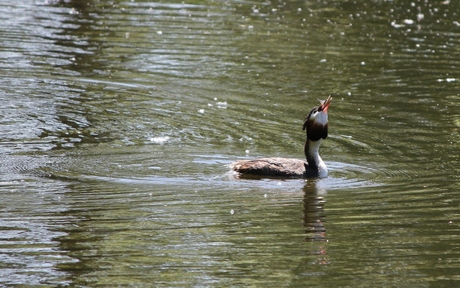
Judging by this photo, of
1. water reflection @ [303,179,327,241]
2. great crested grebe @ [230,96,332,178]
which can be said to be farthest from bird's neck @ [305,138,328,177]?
water reflection @ [303,179,327,241]

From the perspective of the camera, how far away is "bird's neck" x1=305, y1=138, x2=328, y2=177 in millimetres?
11935

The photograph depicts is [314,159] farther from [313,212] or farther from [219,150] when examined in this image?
[313,212]

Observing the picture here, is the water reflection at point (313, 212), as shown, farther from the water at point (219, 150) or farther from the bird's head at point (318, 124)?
the bird's head at point (318, 124)

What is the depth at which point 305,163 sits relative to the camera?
480 inches

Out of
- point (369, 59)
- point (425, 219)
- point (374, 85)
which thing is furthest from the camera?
point (369, 59)

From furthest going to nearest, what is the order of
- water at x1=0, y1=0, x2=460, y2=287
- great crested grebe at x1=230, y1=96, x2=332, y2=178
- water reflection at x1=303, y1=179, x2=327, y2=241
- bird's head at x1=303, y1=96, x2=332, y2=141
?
bird's head at x1=303, y1=96, x2=332, y2=141
great crested grebe at x1=230, y1=96, x2=332, y2=178
water reflection at x1=303, y1=179, x2=327, y2=241
water at x1=0, y1=0, x2=460, y2=287

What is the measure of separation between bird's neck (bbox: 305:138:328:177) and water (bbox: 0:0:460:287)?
0.68 ft

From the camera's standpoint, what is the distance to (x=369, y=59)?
21.2m

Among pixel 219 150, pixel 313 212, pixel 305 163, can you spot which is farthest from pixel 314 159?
pixel 313 212

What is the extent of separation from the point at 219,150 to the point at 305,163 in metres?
1.47

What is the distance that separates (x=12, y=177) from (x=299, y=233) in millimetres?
3895

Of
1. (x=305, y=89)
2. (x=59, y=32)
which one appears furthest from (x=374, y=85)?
(x=59, y=32)

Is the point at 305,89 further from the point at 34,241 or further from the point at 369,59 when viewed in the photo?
the point at 34,241

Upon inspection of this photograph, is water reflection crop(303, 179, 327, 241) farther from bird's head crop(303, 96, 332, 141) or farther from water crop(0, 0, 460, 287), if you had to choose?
bird's head crop(303, 96, 332, 141)
